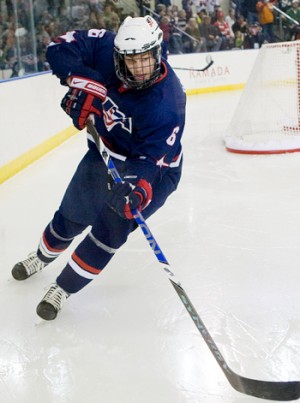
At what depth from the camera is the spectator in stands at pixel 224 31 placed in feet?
29.0

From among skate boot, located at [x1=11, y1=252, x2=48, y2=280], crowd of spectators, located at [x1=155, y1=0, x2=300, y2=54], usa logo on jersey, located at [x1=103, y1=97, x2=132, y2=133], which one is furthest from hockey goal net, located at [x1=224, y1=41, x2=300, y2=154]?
crowd of spectators, located at [x1=155, y1=0, x2=300, y2=54]

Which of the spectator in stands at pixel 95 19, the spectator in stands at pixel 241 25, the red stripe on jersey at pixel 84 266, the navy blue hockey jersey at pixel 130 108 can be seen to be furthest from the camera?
the spectator in stands at pixel 241 25

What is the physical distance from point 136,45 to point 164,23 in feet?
20.6

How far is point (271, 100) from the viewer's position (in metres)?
4.83

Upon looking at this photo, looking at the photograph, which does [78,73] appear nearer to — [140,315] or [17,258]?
[140,315]

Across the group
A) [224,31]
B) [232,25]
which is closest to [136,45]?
[224,31]

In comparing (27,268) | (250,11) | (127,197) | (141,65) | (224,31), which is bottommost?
(224,31)

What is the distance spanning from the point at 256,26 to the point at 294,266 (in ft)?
24.5

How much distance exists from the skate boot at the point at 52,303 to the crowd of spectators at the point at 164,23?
2.74 m

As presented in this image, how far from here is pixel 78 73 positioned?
183 centimetres

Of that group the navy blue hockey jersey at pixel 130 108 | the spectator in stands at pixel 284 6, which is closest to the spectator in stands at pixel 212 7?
the spectator in stands at pixel 284 6

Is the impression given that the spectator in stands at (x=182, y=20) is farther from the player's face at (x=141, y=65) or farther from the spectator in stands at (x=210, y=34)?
the player's face at (x=141, y=65)

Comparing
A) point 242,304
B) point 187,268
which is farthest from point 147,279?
point 242,304

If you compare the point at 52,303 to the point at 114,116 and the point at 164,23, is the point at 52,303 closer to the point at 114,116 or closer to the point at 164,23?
the point at 114,116
